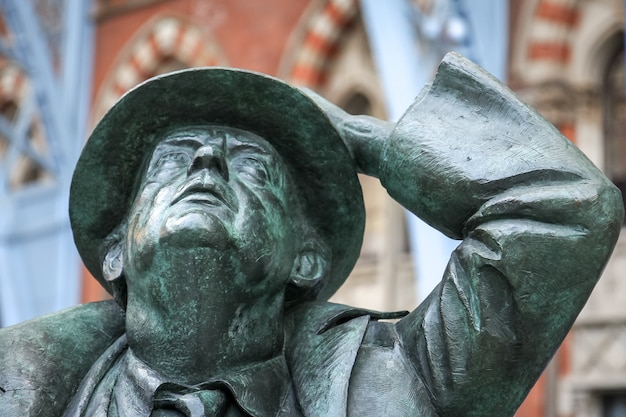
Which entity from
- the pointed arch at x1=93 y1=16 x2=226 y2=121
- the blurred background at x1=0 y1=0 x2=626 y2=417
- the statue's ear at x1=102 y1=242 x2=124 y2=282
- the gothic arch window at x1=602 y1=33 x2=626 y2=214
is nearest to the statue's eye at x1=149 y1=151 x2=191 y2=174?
the statue's ear at x1=102 y1=242 x2=124 y2=282

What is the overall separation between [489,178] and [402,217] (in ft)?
23.4

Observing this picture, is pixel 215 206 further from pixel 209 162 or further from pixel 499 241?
pixel 499 241

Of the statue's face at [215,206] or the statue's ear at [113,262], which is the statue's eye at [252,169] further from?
the statue's ear at [113,262]

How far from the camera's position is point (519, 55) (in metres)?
7.90

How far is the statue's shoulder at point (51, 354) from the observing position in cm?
157

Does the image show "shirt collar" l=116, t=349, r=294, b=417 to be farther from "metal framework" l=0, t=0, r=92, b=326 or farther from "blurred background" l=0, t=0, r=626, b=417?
"metal framework" l=0, t=0, r=92, b=326

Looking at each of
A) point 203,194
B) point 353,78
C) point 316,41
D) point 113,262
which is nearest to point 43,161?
point 316,41

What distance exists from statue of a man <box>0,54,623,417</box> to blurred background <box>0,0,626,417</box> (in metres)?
4.07

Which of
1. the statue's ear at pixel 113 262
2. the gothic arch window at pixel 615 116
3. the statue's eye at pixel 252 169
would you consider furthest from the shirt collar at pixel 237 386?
the gothic arch window at pixel 615 116

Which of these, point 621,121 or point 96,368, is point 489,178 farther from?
point 621,121

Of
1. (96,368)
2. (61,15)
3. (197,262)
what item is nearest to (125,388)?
(96,368)

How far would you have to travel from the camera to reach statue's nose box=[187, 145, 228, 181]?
1.55m

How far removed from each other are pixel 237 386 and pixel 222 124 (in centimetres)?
35

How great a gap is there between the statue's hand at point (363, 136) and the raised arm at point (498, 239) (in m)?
0.05
